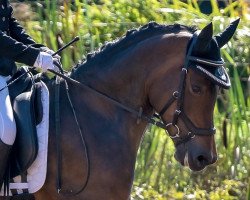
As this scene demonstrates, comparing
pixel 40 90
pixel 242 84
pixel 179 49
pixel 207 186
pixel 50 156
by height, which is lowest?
pixel 207 186

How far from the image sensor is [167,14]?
7965mm

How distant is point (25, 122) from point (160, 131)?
249cm

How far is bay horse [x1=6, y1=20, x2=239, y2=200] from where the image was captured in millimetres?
5070

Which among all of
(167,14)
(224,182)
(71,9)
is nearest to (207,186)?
(224,182)

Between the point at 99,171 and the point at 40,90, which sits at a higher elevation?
the point at 40,90

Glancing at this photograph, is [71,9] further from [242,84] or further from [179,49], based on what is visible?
[179,49]

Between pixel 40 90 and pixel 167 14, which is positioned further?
pixel 167 14

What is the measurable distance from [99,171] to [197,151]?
0.62 m

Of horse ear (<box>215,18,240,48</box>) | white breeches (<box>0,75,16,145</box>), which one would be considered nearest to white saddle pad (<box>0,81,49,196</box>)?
white breeches (<box>0,75,16,145</box>)

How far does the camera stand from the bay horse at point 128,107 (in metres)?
5.07

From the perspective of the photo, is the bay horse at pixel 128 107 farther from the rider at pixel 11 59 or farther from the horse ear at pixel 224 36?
the rider at pixel 11 59

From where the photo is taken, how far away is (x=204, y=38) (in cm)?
498

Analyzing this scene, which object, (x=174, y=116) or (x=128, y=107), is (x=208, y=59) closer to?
(x=174, y=116)

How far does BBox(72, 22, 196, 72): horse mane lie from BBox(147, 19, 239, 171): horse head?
0.15 meters
